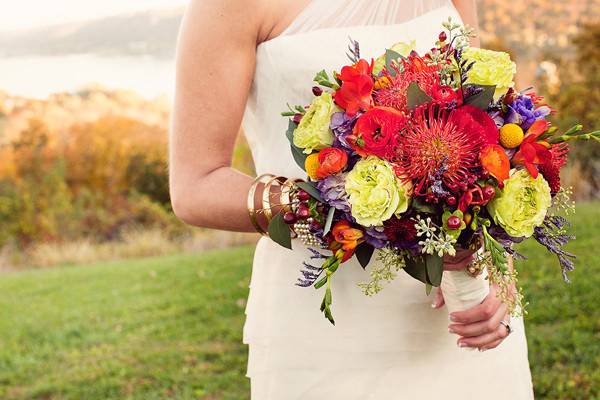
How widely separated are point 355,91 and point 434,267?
403 mm

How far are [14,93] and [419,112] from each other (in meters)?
13.5

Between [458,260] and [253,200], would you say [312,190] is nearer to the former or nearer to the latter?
[253,200]

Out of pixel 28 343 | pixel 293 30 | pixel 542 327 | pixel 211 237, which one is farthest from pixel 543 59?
pixel 293 30

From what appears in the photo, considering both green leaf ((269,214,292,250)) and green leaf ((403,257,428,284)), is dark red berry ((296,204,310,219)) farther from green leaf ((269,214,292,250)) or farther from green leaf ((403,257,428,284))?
green leaf ((403,257,428,284))

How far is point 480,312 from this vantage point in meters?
1.85

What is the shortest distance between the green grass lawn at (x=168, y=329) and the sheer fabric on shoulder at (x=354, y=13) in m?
3.64

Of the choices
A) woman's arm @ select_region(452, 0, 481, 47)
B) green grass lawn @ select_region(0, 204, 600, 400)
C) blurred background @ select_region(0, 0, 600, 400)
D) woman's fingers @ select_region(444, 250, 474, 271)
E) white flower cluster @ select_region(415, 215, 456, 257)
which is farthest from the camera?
blurred background @ select_region(0, 0, 600, 400)

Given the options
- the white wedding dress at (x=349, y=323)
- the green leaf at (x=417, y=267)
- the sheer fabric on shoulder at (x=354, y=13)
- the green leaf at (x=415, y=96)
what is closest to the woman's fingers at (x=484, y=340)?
the white wedding dress at (x=349, y=323)

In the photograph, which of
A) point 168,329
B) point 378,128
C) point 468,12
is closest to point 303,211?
point 378,128

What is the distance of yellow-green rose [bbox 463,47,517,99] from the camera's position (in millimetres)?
1593

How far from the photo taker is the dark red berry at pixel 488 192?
1500mm

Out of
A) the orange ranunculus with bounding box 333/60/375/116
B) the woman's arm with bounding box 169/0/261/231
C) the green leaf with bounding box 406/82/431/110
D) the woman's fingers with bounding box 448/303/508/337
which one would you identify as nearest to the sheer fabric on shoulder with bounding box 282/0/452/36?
the woman's arm with bounding box 169/0/261/231

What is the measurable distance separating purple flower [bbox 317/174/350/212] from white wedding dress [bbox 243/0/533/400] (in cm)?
41

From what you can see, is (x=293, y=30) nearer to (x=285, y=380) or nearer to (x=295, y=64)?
(x=295, y=64)
